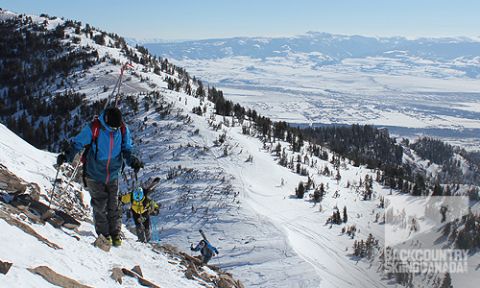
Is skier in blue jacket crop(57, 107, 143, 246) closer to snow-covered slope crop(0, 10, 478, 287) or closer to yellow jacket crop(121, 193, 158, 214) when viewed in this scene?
snow-covered slope crop(0, 10, 478, 287)

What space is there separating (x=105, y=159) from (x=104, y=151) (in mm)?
116

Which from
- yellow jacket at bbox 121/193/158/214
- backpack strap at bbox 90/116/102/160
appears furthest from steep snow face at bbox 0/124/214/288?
backpack strap at bbox 90/116/102/160

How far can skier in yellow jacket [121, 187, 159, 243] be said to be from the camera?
8.49 m

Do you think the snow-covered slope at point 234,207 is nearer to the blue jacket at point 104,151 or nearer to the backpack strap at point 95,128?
the blue jacket at point 104,151

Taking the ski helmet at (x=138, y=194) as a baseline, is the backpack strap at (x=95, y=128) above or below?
above

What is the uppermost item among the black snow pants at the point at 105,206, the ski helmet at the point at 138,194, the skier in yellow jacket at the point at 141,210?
the black snow pants at the point at 105,206

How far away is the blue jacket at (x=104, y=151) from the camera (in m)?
6.14

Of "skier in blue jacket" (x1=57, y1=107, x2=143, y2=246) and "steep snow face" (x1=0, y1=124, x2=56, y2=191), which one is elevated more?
"skier in blue jacket" (x1=57, y1=107, x2=143, y2=246)

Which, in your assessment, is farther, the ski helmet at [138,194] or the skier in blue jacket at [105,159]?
the ski helmet at [138,194]

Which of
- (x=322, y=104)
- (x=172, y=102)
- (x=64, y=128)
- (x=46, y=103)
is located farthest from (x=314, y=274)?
(x=322, y=104)

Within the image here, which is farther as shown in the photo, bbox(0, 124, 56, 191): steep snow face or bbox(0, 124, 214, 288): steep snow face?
bbox(0, 124, 56, 191): steep snow face

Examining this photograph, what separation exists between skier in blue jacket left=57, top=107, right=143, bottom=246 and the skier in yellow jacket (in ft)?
5.32

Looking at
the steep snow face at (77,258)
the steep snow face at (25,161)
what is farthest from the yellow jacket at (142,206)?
the steep snow face at (25,161)

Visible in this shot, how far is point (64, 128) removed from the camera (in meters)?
24.9
